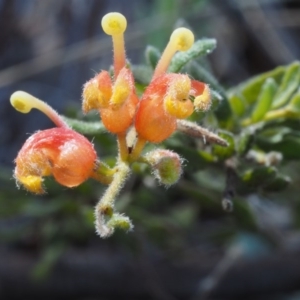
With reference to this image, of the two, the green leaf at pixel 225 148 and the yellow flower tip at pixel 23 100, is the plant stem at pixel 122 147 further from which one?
the green leaf at pixel 225 148

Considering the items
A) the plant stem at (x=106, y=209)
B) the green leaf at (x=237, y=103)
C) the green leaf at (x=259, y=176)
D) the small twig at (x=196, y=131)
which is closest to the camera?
the plant stem at (x=106, y=209)

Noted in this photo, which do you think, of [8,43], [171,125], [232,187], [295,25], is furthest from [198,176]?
[295,25]

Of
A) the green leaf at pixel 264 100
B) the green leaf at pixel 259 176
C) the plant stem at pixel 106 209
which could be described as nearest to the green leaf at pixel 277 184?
the green leaf at pixel 259 176

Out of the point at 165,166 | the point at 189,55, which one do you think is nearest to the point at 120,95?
the point at 165,166

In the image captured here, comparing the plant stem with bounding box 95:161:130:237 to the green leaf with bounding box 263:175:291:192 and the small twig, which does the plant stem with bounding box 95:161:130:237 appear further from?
the green leaf with bounding box 263:175:291:192

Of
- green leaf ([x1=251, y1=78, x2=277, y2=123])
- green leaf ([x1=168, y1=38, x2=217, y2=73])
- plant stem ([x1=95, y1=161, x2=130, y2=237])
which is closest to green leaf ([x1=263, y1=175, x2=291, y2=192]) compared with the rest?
green leaf ([x1=251, y1=78, x2=277, y2=123])
